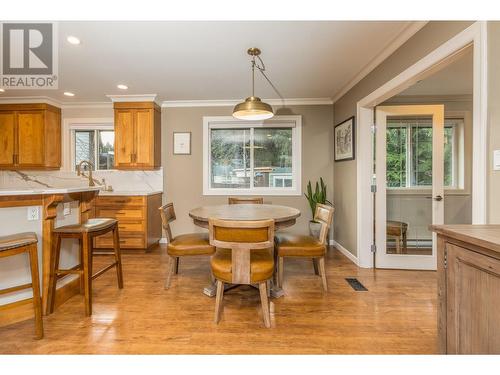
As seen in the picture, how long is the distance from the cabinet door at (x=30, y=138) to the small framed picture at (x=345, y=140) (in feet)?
15.2

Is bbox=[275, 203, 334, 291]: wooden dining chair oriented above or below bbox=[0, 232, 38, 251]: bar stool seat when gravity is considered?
below

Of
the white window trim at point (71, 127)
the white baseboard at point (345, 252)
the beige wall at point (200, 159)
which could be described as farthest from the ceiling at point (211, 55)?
the white baseboard at point (345, 252)

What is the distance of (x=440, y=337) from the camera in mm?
1169

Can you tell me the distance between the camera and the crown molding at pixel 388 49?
79.7 inches

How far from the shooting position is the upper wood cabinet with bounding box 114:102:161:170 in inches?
154

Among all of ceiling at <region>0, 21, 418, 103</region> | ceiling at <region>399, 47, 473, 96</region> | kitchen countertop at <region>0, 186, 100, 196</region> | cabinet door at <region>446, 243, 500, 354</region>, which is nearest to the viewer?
cabinet door at <region>446, 243, 500, 354</region>

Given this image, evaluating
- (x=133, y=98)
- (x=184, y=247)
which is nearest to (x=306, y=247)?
(x=184, y=247)

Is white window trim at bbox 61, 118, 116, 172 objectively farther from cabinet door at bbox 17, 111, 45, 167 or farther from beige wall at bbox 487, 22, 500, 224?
beige wall at bbox 487, 22, 500, 224

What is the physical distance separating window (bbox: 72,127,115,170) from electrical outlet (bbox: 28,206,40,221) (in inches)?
97.0

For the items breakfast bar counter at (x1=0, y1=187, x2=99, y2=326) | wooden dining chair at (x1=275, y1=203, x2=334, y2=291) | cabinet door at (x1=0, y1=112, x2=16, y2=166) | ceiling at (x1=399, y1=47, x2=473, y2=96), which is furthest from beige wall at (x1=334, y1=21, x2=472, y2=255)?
cabinet door at (x1=0, y1=112, x2=16, y2=166)

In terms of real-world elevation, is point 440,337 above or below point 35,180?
below
